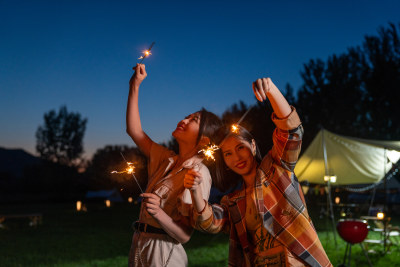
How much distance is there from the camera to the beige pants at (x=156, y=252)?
6.48ft

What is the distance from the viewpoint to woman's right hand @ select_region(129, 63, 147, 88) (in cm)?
239

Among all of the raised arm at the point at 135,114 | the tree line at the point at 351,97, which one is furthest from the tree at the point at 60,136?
the raised arm at the point at 135,114

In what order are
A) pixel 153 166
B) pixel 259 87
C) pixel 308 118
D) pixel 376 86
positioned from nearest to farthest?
pixel 259 87
pixel 153 166
pixel 376 86
pixel 308 118

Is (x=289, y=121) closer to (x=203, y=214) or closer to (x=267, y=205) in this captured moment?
(x=267, y=205)

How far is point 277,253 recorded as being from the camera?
1895mm

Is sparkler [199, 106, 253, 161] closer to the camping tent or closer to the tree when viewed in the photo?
the camping tent

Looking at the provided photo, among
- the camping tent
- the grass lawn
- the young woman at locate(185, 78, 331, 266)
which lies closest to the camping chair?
the grass lawn

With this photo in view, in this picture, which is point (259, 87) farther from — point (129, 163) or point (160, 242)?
point (160, 242)

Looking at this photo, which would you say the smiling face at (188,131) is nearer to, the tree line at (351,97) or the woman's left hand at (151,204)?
the woman's left hand at (151,204)

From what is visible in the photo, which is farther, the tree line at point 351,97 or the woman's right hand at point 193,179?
the tree line at point 351,97

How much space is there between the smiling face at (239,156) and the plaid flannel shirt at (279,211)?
93mm

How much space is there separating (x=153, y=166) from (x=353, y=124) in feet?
81.7

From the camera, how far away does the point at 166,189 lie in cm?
210

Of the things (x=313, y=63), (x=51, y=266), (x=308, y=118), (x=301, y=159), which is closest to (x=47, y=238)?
(x=51, y=266)
